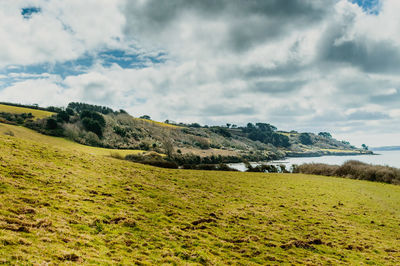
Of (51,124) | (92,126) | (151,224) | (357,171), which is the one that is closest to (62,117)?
(51,124)

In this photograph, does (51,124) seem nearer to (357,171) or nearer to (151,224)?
(151,224)

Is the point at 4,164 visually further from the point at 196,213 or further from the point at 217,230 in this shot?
the point at 217,230

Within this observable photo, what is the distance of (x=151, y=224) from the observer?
46.4 ft

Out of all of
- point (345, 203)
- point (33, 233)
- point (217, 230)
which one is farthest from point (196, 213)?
point (345, 203)

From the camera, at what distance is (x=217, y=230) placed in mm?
15453

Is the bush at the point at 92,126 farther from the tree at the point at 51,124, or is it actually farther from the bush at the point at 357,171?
the bush at the point at 357,171

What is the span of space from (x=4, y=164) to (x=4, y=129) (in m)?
64.6

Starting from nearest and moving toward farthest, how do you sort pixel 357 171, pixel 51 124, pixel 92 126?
pixel 357 171 → pixel 51 124 → pixel 92 126

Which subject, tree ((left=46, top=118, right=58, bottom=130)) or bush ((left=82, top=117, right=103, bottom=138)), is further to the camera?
bush ((left=82, top=117, right=103, bottom=138))

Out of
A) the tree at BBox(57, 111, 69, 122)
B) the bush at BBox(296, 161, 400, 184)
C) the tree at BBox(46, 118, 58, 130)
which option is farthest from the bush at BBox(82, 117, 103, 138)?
the bush at BBox(296, 161, 400, 184)

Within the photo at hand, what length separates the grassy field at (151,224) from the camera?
959 cm

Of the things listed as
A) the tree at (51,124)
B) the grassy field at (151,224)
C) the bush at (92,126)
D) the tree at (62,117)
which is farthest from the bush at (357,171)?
the tree at (62,117)

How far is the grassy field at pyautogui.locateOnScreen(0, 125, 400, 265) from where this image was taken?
959 cm

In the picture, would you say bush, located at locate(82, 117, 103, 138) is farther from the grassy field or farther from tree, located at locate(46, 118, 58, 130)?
the grassy field
